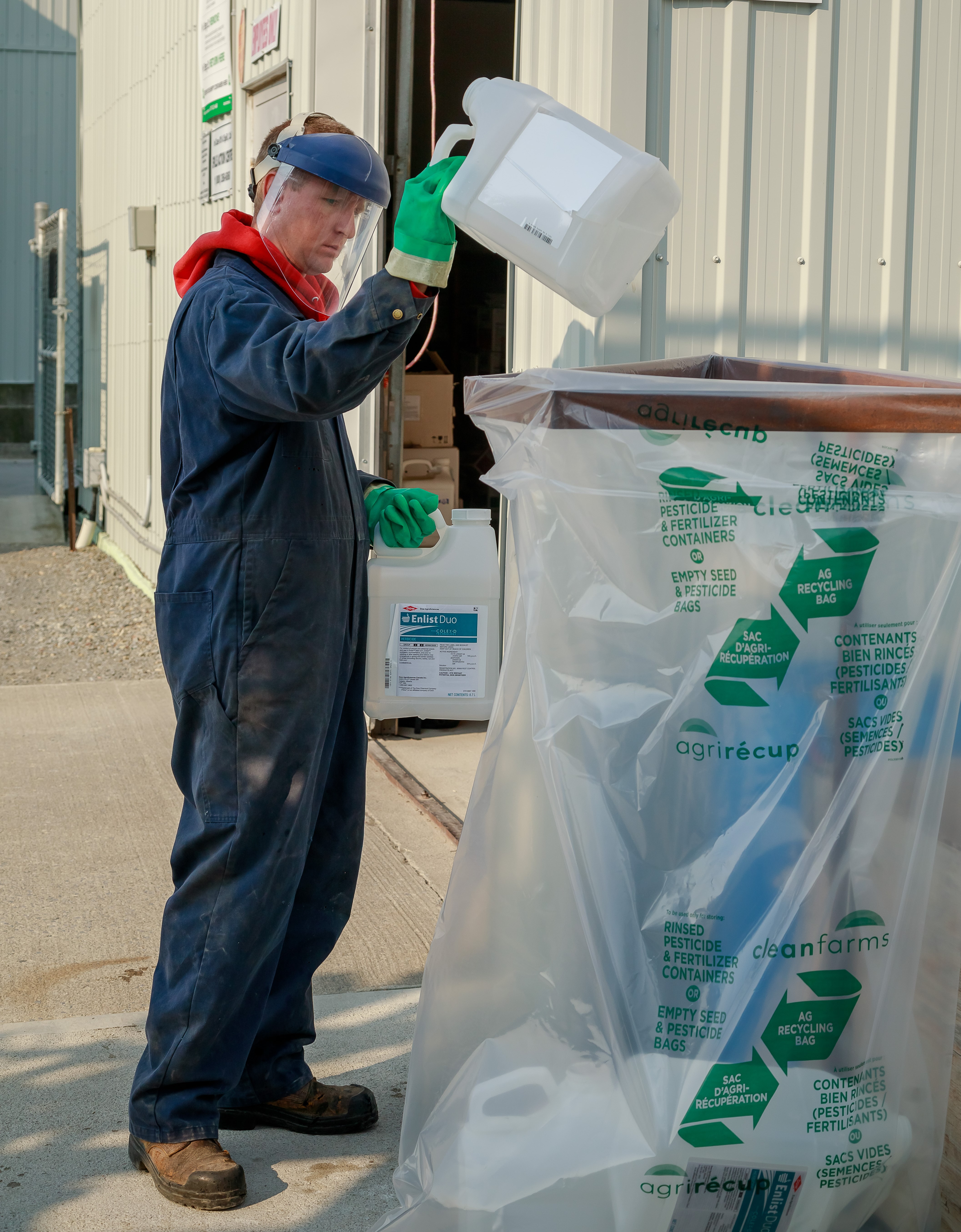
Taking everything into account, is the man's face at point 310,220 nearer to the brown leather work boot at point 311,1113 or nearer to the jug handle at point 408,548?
the jug handle at point 408,548

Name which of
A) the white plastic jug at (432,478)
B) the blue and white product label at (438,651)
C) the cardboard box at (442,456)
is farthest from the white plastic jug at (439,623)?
the cardboard box at (442,456)

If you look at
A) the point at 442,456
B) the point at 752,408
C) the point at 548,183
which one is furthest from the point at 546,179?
the point at 442,456

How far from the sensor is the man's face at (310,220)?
6.87 ft

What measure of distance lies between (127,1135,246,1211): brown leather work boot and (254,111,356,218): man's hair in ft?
5.17

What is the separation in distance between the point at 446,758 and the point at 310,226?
9.53ft

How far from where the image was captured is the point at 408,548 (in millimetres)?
2318

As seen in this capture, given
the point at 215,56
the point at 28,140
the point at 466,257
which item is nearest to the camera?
the point at 215,56

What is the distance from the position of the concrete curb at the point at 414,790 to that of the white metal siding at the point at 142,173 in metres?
2.31

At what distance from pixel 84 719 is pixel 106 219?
5.59 m

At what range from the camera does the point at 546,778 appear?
173 cm

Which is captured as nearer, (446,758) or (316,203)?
(316,203)

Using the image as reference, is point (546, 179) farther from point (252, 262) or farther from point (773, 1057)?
point (773, 1057)

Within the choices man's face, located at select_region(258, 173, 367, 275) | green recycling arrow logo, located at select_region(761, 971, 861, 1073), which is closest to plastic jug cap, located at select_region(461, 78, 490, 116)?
man's face, located at select_region(258, 173, 367, 275)

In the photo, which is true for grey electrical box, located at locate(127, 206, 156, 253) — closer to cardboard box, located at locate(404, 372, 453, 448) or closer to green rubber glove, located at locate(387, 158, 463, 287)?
cardboard box, located at locate(404, 372, 453, 448)
